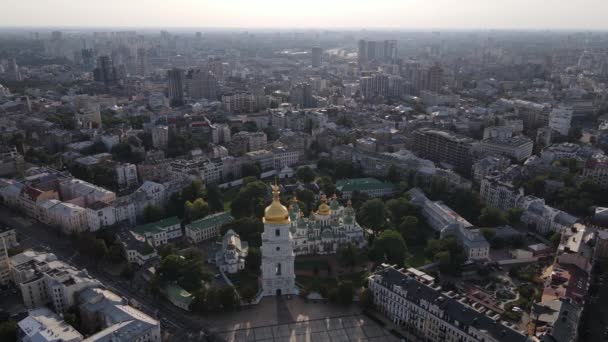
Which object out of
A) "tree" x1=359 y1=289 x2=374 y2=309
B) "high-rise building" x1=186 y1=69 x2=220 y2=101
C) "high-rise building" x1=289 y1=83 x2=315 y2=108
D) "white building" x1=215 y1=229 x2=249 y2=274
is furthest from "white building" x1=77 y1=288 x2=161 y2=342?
"high-rise building" x1=186 y1=69 x2=220 y2=101

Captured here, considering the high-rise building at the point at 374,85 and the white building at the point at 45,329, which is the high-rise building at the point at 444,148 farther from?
the high-rise building at the point at 374,85

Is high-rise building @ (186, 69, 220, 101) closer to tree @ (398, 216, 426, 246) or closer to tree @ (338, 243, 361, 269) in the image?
tree @ (398, 216, 426, 246)

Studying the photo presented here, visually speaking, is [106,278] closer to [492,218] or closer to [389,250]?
[389,250]

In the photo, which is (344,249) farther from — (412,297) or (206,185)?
(206,185)

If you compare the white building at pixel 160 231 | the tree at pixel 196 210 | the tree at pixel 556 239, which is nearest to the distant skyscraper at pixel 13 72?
the tree at pixel 196 210

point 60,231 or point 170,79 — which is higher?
point 170,79

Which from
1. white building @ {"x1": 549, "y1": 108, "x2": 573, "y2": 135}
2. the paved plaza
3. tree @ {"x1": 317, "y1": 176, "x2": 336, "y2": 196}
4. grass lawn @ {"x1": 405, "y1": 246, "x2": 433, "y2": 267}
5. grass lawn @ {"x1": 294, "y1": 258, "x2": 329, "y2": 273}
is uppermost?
white building @ {"x1": 549, "y1": 108, "x2": 573, "y2": 135}

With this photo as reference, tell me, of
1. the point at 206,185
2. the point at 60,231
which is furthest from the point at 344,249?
the point at 60,231
